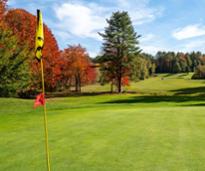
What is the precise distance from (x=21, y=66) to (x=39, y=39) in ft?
75.9

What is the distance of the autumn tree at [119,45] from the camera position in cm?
4566

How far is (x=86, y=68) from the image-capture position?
2028 inches

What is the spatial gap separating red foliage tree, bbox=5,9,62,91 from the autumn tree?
863cm

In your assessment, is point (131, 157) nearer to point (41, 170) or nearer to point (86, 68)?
point (41, 170)

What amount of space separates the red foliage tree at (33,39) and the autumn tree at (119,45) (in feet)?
28.3

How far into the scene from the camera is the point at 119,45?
4566 cm

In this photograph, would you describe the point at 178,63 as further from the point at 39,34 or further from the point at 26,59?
the point at 39,34

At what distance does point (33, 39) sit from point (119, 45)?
50.1 feet

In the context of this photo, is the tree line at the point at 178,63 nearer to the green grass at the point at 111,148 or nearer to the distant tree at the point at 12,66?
the distant tree at the point at 12,66

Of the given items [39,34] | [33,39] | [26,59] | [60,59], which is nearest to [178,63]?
[60,59]

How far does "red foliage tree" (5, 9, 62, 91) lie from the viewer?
3381 centimetres

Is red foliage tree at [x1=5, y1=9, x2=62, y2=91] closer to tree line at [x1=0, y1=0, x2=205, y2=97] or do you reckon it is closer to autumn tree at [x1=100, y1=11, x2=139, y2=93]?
tree line at [x1=0, y1=0, x2=205, y2=97]

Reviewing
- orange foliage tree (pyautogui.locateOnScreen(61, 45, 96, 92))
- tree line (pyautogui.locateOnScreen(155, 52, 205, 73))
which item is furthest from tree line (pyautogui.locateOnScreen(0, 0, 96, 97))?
tree line (pyautogui.locateOnScreen(155, 52, 205, 73))

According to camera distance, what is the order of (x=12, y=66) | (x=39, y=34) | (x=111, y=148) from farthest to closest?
(x=12, y=66), (x=111, y=148), (x=39, y=34)
